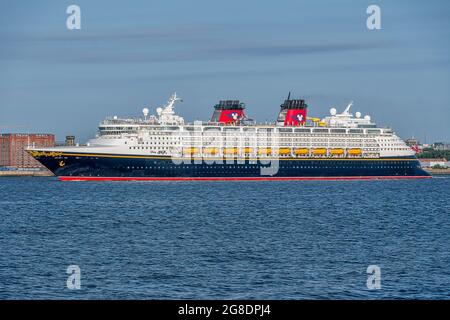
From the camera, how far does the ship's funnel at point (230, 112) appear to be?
324 feet

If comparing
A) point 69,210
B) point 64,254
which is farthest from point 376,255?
point 69,210

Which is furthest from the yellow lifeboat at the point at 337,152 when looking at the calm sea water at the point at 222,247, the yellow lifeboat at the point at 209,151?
the calm sea water at the point at 222,247

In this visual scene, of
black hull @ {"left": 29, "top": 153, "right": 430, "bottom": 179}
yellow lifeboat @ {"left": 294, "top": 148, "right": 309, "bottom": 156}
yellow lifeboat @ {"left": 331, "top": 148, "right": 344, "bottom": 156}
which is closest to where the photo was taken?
black hull @ {"left": 29, "top": 153, "right": 430, "bottom": 179}

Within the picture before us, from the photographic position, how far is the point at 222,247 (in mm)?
33375

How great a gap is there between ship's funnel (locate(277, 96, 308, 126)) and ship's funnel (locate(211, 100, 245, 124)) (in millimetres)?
5839

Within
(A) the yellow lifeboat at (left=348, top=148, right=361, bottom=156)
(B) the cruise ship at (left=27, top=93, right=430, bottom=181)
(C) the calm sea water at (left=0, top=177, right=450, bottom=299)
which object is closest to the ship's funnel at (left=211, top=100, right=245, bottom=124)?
(B) the cruise ship at (left=27, top=93, right=430, bottom=181)

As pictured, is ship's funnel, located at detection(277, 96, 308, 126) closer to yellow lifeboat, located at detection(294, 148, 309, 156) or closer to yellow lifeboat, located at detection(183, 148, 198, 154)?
yellow lifeboat, located at detection(294, 148, 309, 156)

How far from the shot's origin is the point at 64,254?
31.6 m

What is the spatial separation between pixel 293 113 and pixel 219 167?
17587mm

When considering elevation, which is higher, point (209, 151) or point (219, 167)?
point (209, 151)

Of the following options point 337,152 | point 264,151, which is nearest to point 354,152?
point 337,152

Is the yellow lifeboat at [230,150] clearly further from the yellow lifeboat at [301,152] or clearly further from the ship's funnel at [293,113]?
the ship's funnel at [293,113]

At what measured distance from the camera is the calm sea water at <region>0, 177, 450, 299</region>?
24.9 metres

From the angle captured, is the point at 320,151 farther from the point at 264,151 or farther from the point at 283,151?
the point at 264,151
